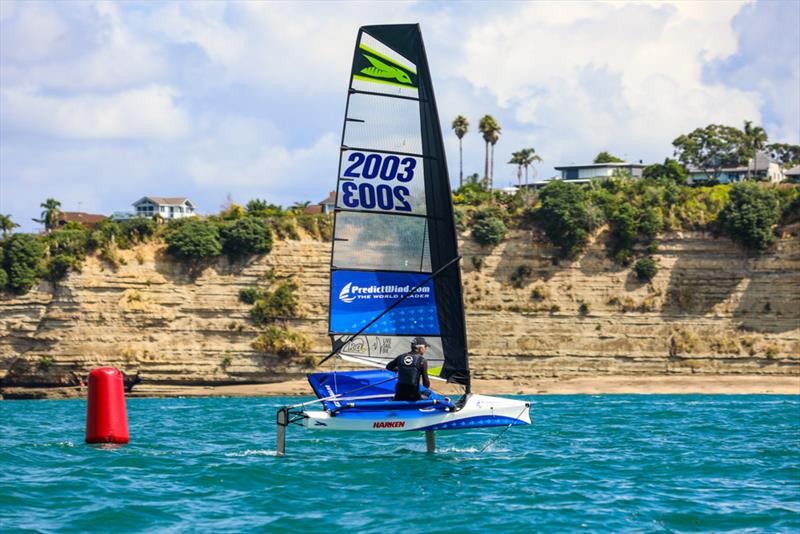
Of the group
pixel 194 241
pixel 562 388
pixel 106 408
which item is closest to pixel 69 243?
pixel 194 241

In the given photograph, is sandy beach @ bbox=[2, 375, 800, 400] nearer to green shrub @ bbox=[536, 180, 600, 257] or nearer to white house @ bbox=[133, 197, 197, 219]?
green shrub @ bbox=[536, 180, 600, 257]

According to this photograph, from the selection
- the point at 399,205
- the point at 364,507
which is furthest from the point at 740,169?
the point at 364,507

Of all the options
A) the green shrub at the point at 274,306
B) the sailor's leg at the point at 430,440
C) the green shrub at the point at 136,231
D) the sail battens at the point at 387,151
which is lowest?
the sailor's leg at the point at 430,440

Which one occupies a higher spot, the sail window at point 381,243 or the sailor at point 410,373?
the sail window at point 381,243

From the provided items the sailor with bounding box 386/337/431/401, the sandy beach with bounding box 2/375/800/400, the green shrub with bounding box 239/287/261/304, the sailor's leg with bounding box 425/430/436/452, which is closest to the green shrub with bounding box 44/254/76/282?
the sandy beach with bounding box 2/375/800/400

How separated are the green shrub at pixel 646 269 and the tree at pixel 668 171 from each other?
2184cm

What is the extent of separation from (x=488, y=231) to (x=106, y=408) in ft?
152

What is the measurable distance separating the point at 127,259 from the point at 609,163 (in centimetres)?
5487

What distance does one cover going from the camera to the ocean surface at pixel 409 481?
669 inches

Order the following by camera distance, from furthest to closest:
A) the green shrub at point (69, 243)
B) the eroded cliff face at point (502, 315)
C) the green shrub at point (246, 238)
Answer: the green shrub at point (246, 238), the green shrub at point (69, 243), the eroded cliff face at point (502, 315)

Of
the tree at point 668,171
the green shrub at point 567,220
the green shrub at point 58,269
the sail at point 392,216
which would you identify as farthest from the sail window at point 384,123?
the tree at point 668,171

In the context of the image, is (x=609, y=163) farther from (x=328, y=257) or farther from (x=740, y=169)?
(x=328, y=257)

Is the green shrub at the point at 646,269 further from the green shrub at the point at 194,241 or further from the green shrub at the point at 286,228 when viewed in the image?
the green shrub at the point at 194,241

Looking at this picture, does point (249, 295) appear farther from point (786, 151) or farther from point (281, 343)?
point (786, 151)
